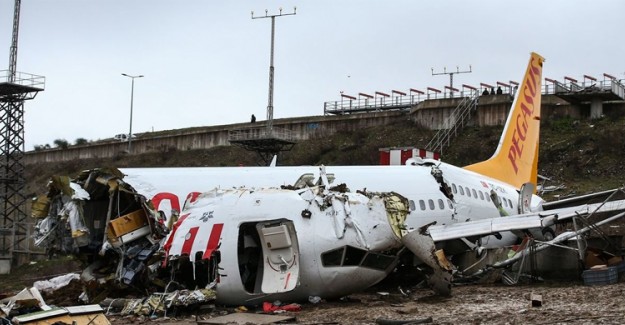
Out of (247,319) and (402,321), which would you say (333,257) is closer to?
(247,319)

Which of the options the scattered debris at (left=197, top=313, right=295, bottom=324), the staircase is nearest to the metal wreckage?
the scattered debris at (left=197, top=313, right=295, bottom=324)

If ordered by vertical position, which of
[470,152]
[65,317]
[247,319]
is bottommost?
[247,319]

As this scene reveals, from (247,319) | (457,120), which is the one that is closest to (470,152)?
Result: (457,120)

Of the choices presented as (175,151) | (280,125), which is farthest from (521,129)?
(175,151)

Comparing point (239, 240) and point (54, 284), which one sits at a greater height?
point (239, 240)

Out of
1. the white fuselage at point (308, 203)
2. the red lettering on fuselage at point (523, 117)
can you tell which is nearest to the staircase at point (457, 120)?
the red lettering on fuselage at point (523, 117)

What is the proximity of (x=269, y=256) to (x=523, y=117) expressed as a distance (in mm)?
18320

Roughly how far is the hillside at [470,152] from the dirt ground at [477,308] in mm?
26010

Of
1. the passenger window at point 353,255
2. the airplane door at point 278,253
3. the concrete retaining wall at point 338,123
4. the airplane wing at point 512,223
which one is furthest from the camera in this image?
the concrete retaining wall at point 338,123

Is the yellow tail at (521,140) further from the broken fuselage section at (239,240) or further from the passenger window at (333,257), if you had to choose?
the passenger window at (333,257)

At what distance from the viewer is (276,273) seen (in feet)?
44.8

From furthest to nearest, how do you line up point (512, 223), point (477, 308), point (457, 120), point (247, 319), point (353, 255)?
point (457, 120), point (512, 223), point (353, 255), point (477, 308), point (247, 319)

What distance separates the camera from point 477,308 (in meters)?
12.4

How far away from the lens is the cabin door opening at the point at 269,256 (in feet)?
44.3
